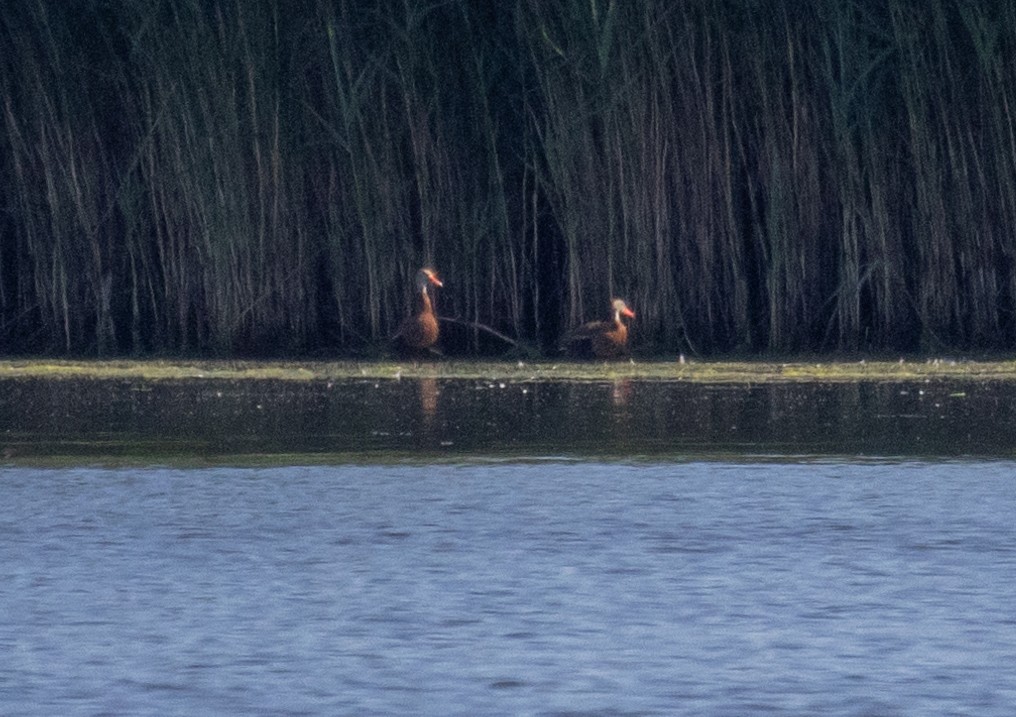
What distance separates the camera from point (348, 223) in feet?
41.2

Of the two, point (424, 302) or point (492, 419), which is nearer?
point (492, 419)

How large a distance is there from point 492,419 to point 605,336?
2789 mm

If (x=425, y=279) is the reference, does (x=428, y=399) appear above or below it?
below

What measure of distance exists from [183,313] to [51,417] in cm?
343

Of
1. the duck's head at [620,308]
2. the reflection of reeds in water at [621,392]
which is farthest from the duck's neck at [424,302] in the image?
the reflection of reeds in water at [621,392]

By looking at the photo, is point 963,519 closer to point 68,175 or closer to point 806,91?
point 806,91

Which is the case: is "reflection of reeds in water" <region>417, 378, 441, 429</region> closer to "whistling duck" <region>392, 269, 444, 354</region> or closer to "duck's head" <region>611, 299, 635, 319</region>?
"whistling duck" <region>392, 269, 444, 354</region>

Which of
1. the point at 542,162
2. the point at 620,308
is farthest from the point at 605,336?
the point at 542,162

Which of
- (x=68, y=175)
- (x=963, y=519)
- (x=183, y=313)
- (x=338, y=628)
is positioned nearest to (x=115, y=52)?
(x=68, y=175)

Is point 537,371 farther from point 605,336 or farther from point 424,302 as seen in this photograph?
point 424,302

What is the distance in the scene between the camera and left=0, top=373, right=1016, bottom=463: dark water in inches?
311

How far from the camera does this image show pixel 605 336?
Result: 1167cm

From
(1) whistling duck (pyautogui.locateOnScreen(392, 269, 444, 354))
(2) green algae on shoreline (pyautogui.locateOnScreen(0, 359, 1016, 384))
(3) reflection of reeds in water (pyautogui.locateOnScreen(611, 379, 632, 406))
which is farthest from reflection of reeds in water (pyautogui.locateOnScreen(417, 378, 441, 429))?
(1) whistling duck (pyautogui.locateOnScreen(392, 269, 444, 354))

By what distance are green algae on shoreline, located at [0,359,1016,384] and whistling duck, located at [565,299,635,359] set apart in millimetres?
119
